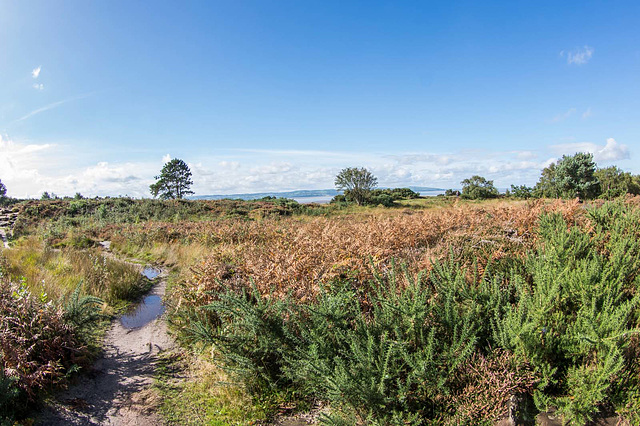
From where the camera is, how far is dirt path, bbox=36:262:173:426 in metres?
3.29

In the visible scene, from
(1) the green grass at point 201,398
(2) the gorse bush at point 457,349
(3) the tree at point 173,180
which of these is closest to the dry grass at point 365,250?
A: (2) the gorse bush at point 457,349

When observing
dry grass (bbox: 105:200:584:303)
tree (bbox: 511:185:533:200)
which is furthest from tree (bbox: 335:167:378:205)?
dry grass (bbox: 105:200:584:303)

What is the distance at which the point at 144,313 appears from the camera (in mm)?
6105

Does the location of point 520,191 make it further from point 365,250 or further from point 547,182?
point 365,250

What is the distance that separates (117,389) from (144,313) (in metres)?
2.51

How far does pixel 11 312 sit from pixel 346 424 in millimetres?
4033

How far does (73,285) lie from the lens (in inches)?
252

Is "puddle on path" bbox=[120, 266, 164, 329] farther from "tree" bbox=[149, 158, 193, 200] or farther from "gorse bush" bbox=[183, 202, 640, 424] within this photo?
"tree" bbox=[149, 158, 193, 200]

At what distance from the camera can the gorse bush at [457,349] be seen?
8.13ft

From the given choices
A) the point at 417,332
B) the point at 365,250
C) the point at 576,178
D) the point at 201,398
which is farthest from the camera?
the point at 576,178

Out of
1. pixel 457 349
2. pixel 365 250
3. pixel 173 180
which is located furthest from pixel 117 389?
pixel 173 180

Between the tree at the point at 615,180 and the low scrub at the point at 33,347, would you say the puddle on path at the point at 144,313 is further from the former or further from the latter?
the tree at the point at 615,180

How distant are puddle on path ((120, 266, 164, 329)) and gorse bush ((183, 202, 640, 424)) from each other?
106 inches

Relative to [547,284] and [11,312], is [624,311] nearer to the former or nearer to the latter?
[547,284]
